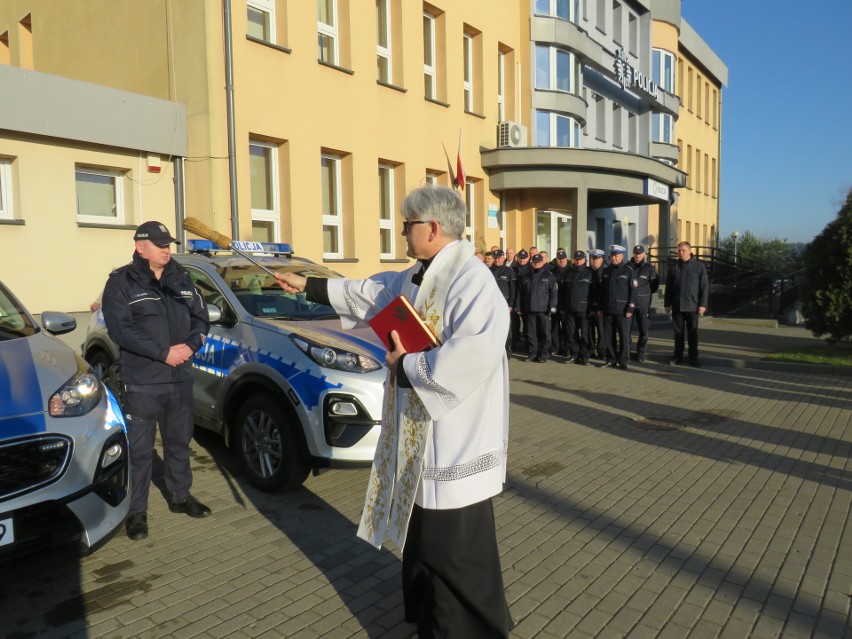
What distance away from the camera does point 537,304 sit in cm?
1246

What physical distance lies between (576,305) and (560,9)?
11945mm

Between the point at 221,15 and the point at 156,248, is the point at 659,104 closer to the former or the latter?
the point at 221,15

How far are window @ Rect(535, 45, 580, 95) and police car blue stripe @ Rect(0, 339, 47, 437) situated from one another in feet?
59.6

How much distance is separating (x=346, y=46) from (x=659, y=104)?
59.9 ft

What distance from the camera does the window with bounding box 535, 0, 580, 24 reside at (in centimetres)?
1961

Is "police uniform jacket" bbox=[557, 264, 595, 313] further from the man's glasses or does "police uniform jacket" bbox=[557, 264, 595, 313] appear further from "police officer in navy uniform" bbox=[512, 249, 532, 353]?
the man's glasses

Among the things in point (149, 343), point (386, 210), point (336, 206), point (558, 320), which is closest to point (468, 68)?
point (386, 210)

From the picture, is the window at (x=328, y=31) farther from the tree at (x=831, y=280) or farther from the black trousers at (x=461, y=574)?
the black trousers at (x=461, y=574)

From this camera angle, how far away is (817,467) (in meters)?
6.10

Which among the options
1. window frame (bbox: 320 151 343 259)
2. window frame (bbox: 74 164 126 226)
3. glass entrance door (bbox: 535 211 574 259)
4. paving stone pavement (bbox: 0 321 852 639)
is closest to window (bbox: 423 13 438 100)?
window frame (bbox: 320 151 343 259)

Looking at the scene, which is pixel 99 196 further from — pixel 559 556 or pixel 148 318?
pixel 559 556

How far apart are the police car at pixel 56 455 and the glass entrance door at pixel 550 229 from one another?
56.5 feet

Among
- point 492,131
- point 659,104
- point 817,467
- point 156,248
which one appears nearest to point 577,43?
point 492,131

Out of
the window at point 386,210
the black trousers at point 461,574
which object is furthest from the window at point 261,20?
the black trousers at point 461,574
